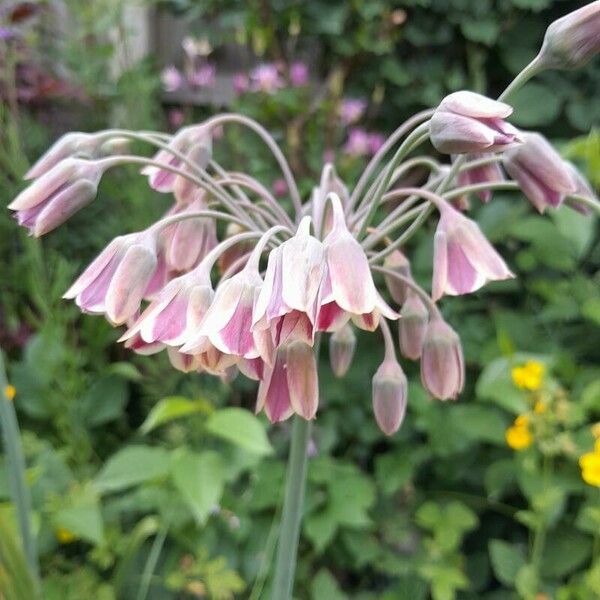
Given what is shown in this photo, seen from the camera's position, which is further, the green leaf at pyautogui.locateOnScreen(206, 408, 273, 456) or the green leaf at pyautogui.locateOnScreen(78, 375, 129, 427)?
the green leaf at pyautogui.locateOnScreen(78, 375, 129, 427)

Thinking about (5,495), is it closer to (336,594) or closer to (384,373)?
(336,594)

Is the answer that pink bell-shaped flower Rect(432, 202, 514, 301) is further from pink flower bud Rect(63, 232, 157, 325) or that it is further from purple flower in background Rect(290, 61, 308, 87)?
purple flower in background Rect(290, 61, 308, 87)

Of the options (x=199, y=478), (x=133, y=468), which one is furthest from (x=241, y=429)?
(x=133, y=468)

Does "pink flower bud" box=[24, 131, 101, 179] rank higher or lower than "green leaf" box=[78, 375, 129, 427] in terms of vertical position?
higher

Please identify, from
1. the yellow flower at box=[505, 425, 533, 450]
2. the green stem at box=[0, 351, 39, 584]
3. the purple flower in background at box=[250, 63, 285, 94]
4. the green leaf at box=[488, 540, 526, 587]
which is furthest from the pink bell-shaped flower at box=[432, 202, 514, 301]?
the purple flower in background at box=[250, 63, 285, 94]

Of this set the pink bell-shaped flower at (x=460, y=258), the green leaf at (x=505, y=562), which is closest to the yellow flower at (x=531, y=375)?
the green leaf at (x=505, y=562)

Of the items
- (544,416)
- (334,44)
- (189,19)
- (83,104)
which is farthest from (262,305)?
(189,19)
